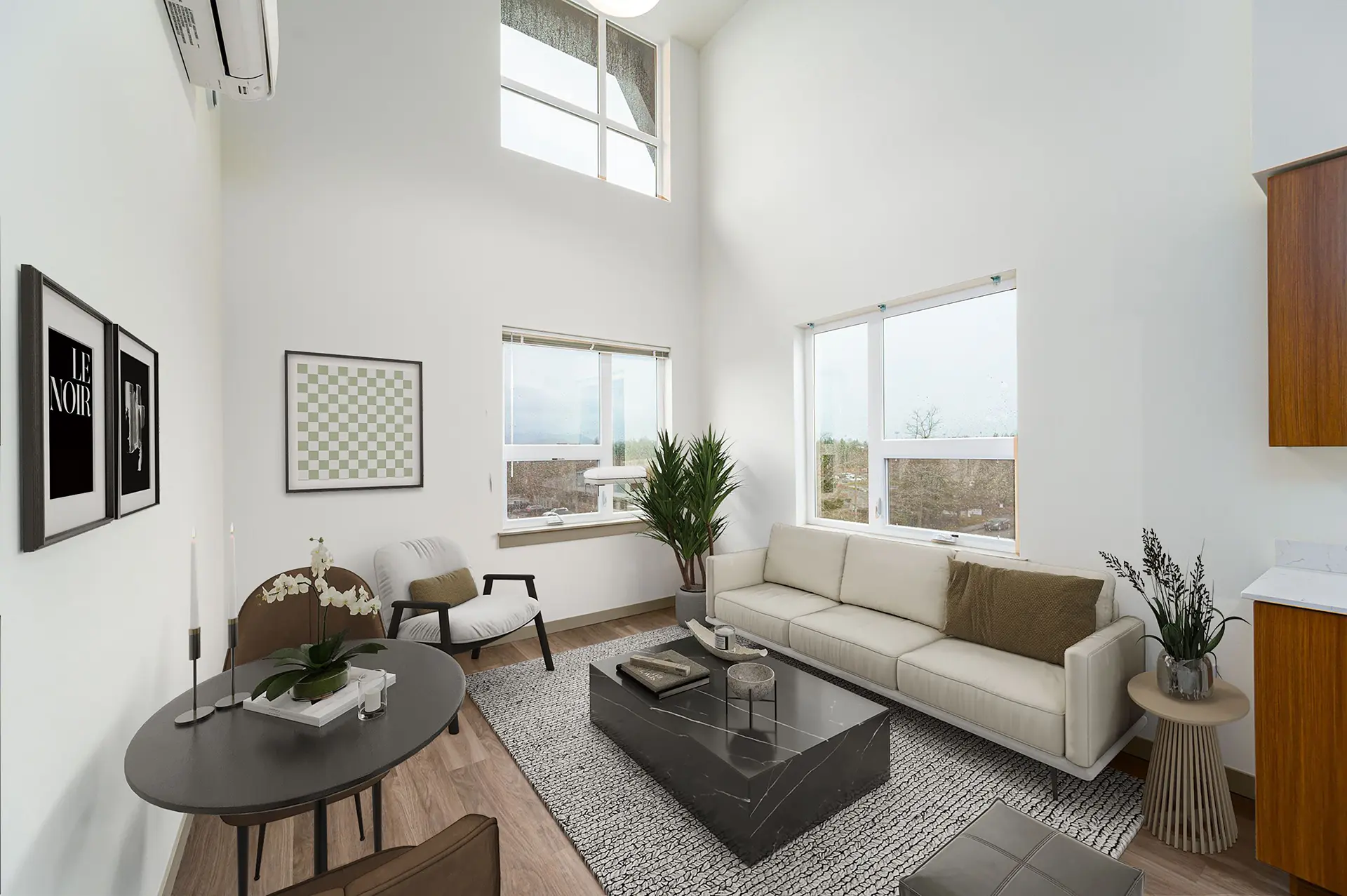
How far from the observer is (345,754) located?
123 cm

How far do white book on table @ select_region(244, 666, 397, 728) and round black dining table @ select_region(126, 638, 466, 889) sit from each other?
2 centimetres

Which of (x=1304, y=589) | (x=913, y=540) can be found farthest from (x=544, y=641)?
(x=1304, y=589)

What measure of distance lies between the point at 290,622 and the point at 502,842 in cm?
115

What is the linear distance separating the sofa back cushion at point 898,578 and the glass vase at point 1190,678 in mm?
982

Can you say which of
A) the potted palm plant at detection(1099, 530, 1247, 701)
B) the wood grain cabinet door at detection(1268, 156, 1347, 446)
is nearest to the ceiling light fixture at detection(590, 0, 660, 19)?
the wood grain cabinet door at detection(1268, 156, 1347, 446)

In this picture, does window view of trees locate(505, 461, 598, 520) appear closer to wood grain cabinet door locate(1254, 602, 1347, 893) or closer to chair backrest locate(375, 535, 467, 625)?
chair backrest locate(375, 535, 467, 625)

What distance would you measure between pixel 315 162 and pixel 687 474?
3093mm

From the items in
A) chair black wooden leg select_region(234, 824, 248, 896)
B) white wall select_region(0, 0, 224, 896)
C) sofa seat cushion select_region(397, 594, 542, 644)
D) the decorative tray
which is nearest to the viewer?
white wall select_region(0, 0, 224, 896)

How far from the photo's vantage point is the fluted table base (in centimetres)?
190

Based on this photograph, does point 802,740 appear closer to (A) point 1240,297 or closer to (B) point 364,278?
(A) point 1240,297

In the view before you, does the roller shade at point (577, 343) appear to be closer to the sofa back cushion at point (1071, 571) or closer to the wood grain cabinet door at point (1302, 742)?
the sofa back cushion at point (1071, 571)

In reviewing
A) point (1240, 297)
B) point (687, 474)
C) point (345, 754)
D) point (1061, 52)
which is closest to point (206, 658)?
point (345, 754)

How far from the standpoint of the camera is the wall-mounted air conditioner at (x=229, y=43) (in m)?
1.76

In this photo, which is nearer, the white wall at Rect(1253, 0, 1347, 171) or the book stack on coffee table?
the white wall at Rect(1253, 0, 1347, 171)
